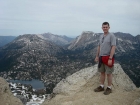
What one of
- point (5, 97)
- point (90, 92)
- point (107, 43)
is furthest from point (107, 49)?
point (5, 97)

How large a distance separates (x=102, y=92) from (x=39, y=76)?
142 meters

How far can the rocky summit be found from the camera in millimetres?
9909

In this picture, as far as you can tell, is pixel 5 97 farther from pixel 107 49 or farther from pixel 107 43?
pixel 107 43

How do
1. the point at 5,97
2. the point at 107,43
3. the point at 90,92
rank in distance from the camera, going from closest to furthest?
the point at 107,43
the point at 5,97
the point at 90,92

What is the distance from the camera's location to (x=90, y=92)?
11523 millimetres

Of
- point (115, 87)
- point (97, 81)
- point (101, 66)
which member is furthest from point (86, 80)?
point (101, 66)

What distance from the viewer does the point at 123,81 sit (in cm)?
1419

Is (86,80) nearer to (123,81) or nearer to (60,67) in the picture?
(123,81)

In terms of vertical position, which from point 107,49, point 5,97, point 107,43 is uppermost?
point 107,43

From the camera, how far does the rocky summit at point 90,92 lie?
32.5 ft

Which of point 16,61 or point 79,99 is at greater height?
point 79,99

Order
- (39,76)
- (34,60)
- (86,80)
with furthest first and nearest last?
(34,60) < (39,76) < (86,80)

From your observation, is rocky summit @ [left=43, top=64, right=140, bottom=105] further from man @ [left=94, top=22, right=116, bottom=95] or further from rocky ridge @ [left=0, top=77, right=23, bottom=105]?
rocky ridge @ [left=0, top=77, right=23, bottom=105]

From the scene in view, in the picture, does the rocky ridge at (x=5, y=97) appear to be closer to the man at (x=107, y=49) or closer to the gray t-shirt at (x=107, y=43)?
the man at (x=107, y=49)
